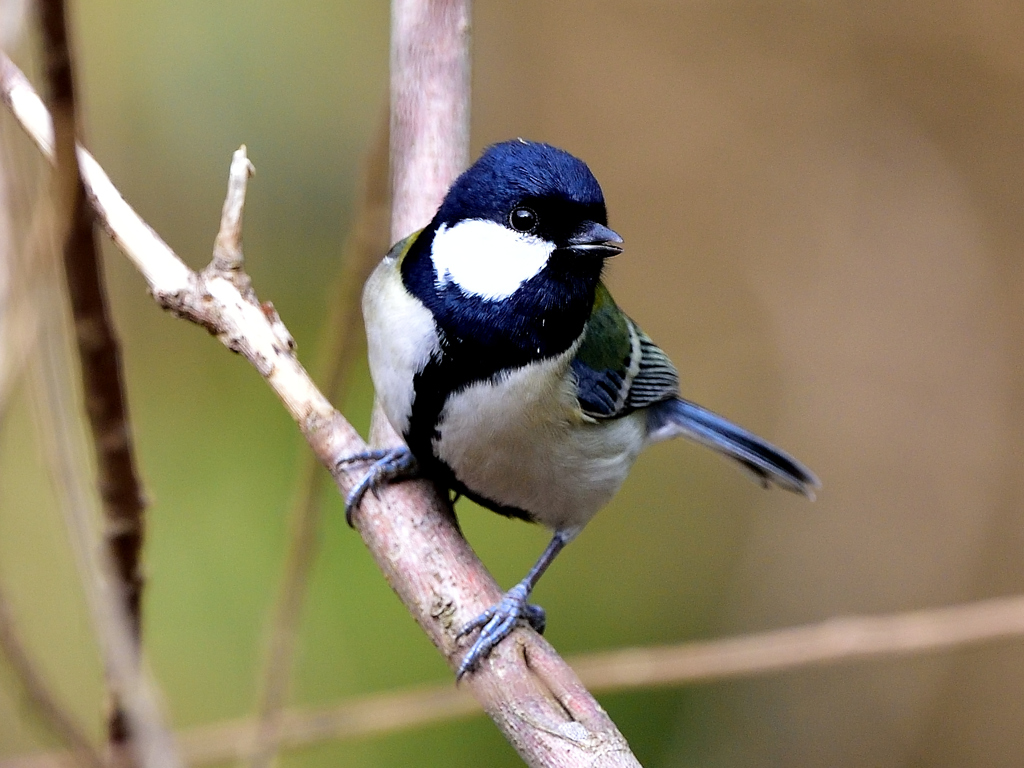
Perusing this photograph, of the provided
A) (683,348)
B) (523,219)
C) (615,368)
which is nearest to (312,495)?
(523,219)

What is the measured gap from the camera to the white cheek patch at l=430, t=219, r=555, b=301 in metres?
1.97

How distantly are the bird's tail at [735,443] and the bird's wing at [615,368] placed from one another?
126mm

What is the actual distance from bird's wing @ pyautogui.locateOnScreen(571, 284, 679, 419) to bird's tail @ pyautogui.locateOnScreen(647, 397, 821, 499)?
4.9 inches

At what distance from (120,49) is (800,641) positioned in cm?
311

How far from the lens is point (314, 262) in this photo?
4008 mm

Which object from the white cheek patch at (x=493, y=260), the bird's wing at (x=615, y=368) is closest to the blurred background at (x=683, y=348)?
the bird's wing at (x=615, y=368)

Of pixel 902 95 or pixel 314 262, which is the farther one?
pixel 902 95

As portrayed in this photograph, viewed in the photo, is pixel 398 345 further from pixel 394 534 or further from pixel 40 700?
pixel 40 700

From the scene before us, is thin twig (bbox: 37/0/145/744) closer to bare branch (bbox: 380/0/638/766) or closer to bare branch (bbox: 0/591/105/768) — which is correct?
bare branch (bbox: 0/591/105/768)

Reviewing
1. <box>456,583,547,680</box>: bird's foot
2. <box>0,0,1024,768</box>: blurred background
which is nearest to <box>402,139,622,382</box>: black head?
<box>456,583,547,680</box>: bird's foot

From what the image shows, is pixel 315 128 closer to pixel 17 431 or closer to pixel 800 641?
pixel 17 431

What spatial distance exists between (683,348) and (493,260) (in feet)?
8.81

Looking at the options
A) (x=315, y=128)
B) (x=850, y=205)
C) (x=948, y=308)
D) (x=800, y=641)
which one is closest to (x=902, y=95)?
(x=850, y=205)

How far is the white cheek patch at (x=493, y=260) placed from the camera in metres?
1.97
